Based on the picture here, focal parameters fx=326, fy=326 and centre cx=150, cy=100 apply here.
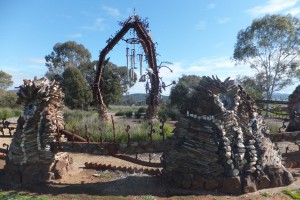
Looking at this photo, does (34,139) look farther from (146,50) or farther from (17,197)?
(146,50)

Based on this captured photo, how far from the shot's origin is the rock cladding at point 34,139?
5.62 meters

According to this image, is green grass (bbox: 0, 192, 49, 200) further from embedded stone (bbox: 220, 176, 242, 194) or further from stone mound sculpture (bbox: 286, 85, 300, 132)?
stone mound sculpture (bbox: 286, 85, 300, 132)

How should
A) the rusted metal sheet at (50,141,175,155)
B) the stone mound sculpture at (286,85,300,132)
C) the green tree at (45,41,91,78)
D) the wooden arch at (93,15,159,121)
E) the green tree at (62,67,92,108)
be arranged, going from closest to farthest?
the rusted metal sheet at (50,141,175,155) < the stone mound sculpture at (286,85,300,132) < the wooden arch at (93,15,159,121) < the green tree at (62,67,92,108) < the green tree at (45,41,91,78)

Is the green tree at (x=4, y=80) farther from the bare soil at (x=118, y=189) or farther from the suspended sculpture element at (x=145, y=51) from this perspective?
the bare soil at (x=118, y=189)

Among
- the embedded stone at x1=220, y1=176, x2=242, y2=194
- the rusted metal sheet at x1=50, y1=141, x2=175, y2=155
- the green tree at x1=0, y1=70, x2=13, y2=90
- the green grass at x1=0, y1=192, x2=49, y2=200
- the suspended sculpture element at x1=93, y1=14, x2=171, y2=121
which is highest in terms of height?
the green tree at x1=0, y1=70, x2=13, y2=90

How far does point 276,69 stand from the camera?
2991 centimetres

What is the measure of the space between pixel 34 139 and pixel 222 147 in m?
3.18

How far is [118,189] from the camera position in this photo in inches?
209

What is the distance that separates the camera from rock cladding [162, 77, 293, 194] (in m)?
4.95

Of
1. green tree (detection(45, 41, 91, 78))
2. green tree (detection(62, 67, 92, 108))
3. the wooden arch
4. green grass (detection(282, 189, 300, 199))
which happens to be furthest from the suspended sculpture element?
green tree (detection(45, 41, 91, 78))

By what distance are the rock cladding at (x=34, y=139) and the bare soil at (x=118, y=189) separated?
0.72 ft

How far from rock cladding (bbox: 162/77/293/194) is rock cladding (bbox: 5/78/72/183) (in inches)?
80.0

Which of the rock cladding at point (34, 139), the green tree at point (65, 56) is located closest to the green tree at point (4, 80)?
the green tree at point (65, 56)

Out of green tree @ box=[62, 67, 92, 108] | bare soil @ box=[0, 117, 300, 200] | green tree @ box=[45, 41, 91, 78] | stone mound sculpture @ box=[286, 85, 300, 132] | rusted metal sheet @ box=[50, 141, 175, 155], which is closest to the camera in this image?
bare soil @ box=[0, 117, 300, 200]
